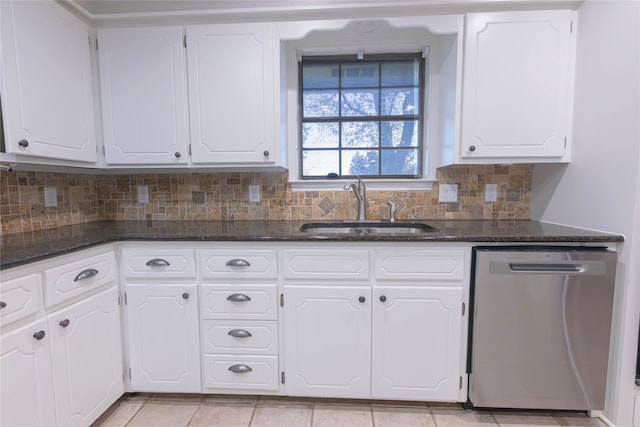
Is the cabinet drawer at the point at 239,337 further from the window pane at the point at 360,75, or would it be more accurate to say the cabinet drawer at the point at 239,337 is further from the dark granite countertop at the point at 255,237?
the window pane at the point at 360,75

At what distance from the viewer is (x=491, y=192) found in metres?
2.01

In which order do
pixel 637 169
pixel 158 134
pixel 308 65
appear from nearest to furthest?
pixel 637 169
pixel 158 134
pixel 308 65

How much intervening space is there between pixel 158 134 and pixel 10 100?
24.1 inches

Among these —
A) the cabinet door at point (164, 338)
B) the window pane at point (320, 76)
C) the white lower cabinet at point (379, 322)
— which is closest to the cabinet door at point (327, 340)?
the white lower cabinet at point (379, 322)

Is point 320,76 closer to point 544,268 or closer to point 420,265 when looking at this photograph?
point 420,265

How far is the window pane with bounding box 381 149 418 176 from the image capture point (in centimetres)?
215

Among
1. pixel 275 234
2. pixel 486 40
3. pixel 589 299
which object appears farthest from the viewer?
pixel 486 40

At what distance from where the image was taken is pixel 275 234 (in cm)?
150

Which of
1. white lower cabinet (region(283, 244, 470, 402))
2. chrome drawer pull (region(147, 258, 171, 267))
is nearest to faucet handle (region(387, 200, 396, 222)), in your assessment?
white lower cabinet (region(283, 244, 470, 402))

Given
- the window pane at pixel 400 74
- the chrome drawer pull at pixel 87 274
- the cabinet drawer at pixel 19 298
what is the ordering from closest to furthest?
the cabinet drawer at pixel 19 298
the chrome drawer pull at pixel 87 274
the window pane at pixel 400 74

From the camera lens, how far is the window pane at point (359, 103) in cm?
213

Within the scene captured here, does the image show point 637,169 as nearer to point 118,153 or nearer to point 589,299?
point 589,299

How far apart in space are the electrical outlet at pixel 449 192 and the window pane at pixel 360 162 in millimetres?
470

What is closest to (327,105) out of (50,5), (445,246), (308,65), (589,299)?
(308,65)
